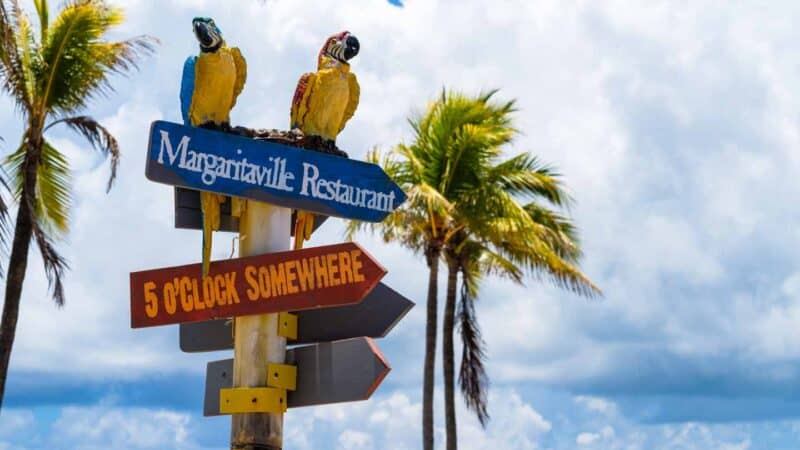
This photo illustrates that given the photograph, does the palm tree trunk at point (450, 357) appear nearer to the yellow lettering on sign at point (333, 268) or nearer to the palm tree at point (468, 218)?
the palm tree at point (468, 218)

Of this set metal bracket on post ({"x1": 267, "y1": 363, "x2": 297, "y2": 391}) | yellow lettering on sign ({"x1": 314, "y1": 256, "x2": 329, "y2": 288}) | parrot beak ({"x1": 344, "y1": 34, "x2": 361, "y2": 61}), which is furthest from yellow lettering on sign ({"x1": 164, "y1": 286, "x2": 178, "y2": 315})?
parrot beak ({"x1": 344, "y1": 34, "x2": 361, "y2": 61})

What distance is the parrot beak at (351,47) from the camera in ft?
27.1

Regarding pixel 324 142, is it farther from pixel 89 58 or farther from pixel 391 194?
pixel 89 58

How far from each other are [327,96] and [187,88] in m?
0.91

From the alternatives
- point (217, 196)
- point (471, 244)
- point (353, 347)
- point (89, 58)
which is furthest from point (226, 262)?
point (471, 244)

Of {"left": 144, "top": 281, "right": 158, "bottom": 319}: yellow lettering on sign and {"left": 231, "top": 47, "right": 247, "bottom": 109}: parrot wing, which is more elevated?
{"left": 231, "top": 47, "right": 247, "bottom": 109}: parrot wing

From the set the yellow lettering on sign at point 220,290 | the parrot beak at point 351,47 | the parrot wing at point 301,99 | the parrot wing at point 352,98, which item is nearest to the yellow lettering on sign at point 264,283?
the yellow lettering on sign at point 220,290

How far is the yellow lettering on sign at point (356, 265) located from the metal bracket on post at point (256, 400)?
2.72 feet

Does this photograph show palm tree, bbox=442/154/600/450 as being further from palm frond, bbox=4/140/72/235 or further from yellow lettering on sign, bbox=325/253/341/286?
yellow lettering on sign, bbox=325/253/341/286

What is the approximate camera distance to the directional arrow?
6.79 meters

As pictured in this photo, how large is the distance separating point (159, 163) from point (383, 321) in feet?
4.87

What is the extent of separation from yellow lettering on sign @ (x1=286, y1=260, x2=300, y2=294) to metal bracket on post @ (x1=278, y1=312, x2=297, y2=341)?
0.30m

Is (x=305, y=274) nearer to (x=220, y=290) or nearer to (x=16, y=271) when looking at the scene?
(x=220, y=290)

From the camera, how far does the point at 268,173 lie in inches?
286
